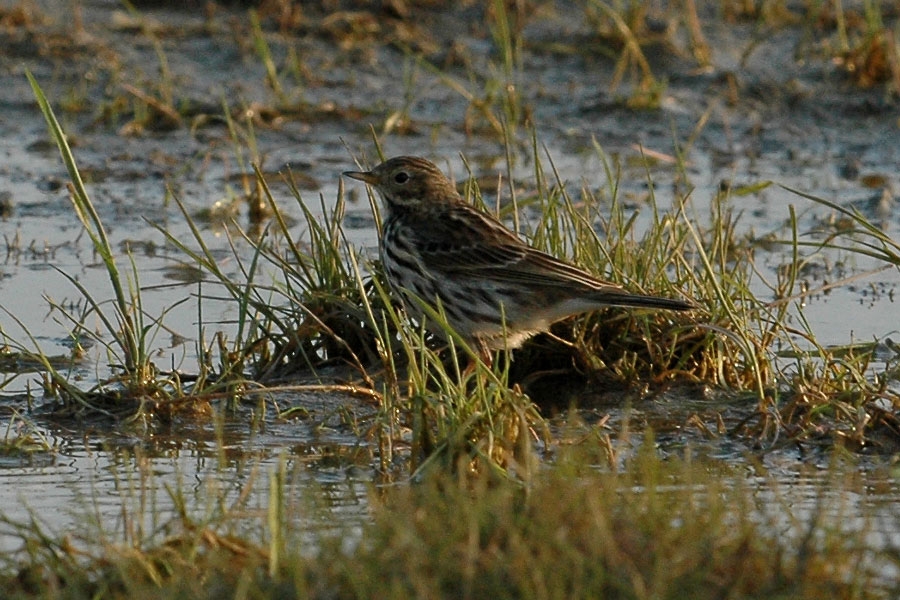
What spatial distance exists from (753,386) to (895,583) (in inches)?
105

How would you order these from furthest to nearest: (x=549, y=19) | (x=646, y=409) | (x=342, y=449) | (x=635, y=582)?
(x=549, y=19)
(x=646, y=409)
(x=342, y=449)
(x=635, y=582)

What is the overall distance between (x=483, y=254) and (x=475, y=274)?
0.10m

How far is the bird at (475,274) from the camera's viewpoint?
6.84 m

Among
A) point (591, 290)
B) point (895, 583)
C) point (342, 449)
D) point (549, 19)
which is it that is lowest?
point (895, 583)

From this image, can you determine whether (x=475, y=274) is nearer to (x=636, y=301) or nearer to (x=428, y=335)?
(x=428, y=335)

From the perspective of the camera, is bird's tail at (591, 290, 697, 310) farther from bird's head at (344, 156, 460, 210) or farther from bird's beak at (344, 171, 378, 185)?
bird's beak at (344, 171, 378, 185)

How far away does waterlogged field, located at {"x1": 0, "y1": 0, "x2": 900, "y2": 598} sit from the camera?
173 inches

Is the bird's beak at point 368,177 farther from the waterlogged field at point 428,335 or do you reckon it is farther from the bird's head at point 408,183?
the waterlogged field at point 428,335

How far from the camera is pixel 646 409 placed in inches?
274

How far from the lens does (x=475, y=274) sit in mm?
7211

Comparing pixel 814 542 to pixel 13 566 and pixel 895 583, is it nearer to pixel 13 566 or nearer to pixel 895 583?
pixel 895 583

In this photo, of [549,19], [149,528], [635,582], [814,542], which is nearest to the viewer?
[635,582]

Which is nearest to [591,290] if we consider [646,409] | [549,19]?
[646,409]

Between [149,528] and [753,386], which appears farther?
[753,386]
